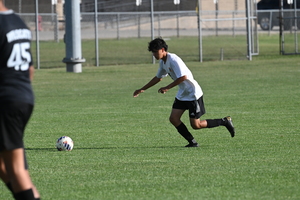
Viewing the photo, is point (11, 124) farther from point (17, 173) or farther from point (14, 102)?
point (17, 173)

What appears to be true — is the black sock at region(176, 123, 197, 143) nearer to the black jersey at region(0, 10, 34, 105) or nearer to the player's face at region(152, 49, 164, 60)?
the player's face at region(152, 49, 164, 60)

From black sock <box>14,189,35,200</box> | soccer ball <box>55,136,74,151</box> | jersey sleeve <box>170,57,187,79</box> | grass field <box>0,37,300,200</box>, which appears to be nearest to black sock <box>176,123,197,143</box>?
grass field <box>0,37,300,200</box>

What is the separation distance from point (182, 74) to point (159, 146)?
118cm

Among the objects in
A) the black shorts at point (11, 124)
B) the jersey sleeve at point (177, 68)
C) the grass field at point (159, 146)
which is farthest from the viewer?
the jersey sleeve at point (177, 68)

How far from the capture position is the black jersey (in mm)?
4840

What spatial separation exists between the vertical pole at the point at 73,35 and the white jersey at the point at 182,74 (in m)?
15.6

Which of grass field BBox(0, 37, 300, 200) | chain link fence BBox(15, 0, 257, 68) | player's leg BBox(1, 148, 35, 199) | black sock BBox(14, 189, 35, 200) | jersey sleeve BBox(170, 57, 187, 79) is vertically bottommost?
grass field BBox(0, 37, 300, 200)

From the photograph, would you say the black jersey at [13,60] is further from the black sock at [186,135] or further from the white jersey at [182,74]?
the black sock at [186,135]

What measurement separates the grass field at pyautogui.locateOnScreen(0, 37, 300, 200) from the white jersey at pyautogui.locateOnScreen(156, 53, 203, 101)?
808 mm

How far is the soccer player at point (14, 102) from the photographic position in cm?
482

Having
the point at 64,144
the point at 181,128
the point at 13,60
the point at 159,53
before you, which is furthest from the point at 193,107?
the point at 13,60

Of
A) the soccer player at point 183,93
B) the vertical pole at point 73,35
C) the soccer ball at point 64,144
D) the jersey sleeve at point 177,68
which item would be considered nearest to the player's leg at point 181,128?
the soccer player at point 183,93

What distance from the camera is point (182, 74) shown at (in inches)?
387

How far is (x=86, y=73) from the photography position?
25.6 meters
